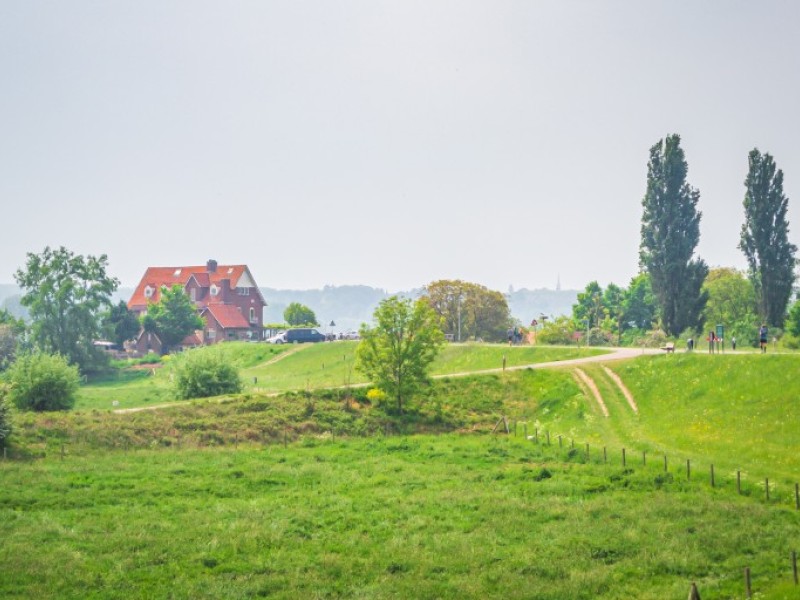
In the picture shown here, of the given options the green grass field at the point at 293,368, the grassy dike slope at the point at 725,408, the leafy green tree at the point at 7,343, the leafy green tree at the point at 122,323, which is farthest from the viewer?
the leafy green tree at the point at 122,323

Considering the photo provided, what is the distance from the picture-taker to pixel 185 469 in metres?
36.2

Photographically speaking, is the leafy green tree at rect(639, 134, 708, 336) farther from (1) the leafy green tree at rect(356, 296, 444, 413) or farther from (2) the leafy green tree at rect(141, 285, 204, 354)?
(2) the leafy green tree at rect(141, 285, 204, 354)

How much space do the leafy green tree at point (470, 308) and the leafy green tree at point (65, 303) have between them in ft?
134

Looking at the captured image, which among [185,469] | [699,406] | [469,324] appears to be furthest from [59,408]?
[469,324]

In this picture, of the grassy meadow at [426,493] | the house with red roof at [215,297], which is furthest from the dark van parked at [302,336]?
the grassy meadow at [426,493]

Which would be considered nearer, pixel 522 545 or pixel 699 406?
pixel 522 545

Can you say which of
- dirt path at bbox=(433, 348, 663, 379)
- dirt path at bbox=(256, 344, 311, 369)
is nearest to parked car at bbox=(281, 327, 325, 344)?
dirt path at bbox=(256, 344, 311, 369)

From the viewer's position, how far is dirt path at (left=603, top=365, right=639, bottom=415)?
49.1m

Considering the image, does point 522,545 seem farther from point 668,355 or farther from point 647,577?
point 668,355

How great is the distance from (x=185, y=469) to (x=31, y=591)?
1494cm

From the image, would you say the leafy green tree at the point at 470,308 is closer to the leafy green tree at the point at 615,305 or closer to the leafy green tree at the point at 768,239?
the leafy green tree at the point at 615,305

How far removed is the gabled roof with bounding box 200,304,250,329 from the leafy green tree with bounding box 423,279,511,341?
29797mm

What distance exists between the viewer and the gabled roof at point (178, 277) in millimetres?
126562

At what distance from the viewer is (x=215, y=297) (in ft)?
410
